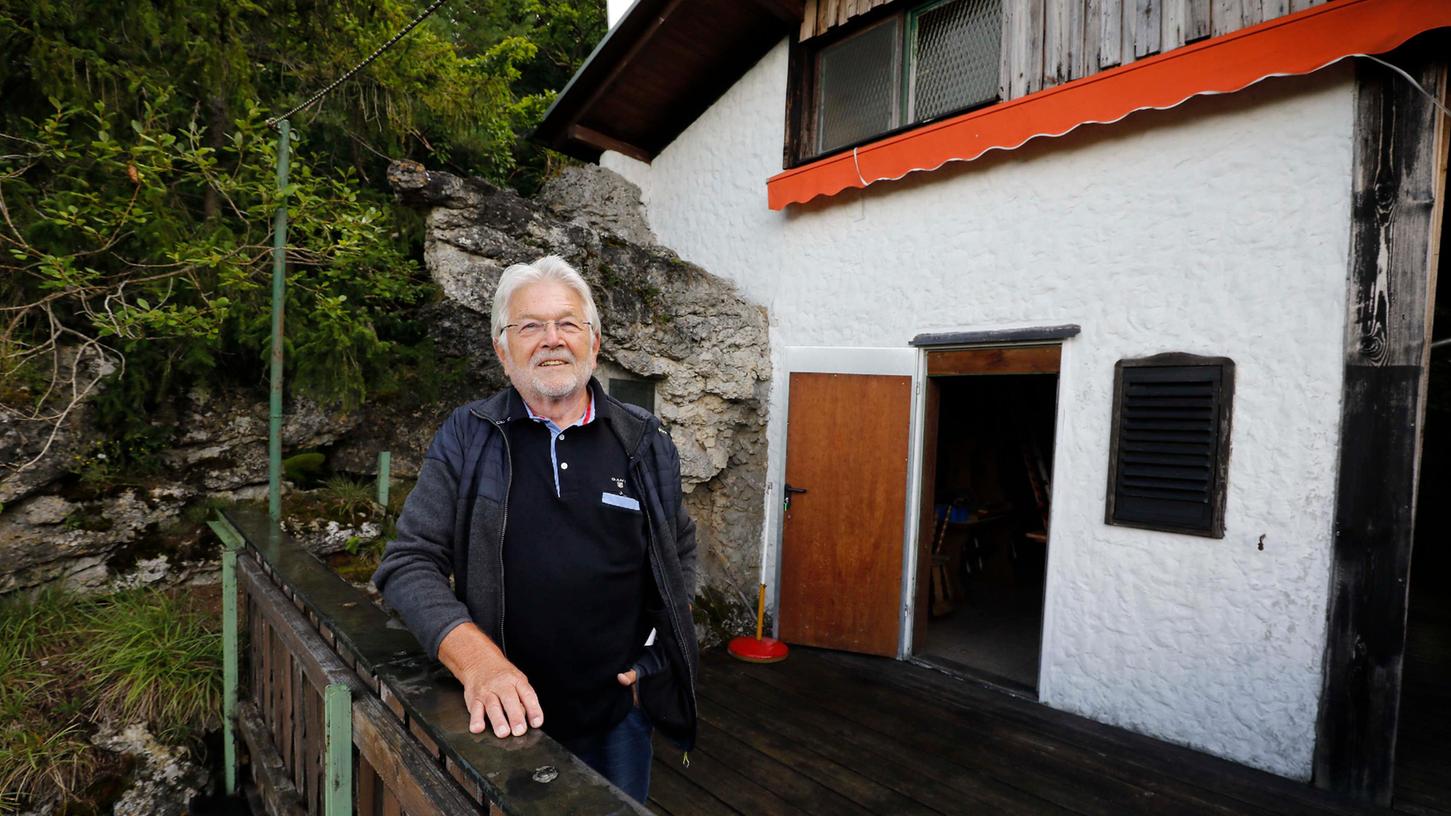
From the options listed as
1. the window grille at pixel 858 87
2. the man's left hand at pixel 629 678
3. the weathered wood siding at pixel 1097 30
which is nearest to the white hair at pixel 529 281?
the man's left hand at pixel 629 678

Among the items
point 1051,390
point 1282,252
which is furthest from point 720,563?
point 1051,390

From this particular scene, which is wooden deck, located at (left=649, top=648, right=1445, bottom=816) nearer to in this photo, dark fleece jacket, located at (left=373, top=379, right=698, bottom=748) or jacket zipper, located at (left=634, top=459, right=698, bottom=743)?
dark fleece jacket, located at (left=373, top=379, right=698, bottom=748)

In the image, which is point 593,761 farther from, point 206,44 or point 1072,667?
point 206,44

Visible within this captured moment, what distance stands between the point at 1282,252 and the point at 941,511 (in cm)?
331

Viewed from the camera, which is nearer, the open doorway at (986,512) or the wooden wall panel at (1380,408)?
the wooden wall panel at (1380,408)

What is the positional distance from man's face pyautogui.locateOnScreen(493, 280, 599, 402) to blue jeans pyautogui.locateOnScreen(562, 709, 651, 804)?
34.9 inches

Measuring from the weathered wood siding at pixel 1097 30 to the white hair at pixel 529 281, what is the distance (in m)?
3.63

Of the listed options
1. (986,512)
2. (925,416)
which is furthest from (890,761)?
(986,512)

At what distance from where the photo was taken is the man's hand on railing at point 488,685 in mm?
1239

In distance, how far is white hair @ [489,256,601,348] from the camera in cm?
173

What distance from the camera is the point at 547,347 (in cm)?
169

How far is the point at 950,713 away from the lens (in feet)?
13.2

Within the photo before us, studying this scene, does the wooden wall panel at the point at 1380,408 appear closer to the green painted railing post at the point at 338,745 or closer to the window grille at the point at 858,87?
the window grille at the point at 858,87

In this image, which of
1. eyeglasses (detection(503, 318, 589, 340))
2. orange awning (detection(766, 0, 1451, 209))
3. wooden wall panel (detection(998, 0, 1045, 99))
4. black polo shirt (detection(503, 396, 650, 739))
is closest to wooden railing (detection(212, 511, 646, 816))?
black polo shirt (detection(503, 396, 650, 739))
